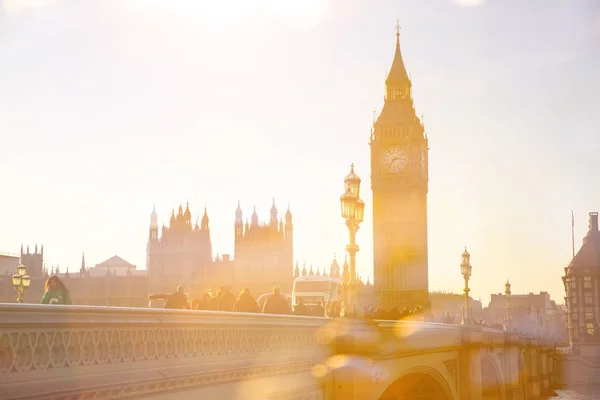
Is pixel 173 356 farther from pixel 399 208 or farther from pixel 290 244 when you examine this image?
pixel 290 244

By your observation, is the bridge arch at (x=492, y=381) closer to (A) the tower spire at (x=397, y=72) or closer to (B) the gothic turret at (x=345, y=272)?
(B) the gothic turret at (x=345, y=272)

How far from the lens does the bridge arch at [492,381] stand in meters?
45.9

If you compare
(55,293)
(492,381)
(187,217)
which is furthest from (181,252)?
(55,293)

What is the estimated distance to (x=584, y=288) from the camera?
509 ft

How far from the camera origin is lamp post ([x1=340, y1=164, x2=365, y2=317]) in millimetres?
18328

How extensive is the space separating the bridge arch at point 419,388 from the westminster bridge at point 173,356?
9.17 meters

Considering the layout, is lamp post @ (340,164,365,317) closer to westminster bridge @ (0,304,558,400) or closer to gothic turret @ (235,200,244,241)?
westminster bridge @ (0,304,558,400)

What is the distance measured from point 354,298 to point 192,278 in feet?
379

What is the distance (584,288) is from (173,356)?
500 ft

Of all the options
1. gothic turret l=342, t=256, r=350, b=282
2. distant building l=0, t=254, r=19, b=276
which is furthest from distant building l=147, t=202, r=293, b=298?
gothic turret l=342, t=256, r=350, b=282

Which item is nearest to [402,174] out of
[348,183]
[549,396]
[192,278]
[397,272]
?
[397,272]

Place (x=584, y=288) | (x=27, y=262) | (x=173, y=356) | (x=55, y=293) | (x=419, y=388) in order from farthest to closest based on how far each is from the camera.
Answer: (x=584, y=288), (x=27, y=262), (x=419, y=388), (x=55, y=293), (x=173, y=356)

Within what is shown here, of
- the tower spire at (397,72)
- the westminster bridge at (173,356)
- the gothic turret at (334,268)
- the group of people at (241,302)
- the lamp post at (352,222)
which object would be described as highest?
the tower spire at (397,72)

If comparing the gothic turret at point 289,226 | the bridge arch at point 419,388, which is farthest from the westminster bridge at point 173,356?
the gothic turret at point 289,226
